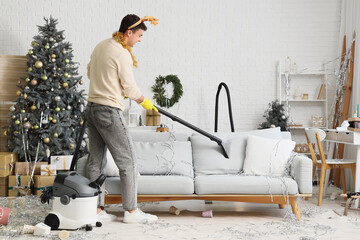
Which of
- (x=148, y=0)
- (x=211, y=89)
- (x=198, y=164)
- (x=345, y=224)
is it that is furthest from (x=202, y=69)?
(x=345, y=224)

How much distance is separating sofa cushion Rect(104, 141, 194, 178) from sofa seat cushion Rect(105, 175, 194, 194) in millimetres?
157

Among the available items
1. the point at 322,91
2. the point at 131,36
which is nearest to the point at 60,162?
the point at 131,36

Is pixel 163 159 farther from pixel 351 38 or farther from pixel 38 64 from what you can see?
pixel 351 38

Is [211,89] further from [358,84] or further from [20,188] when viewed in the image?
[20,188]

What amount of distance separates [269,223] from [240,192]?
1.17 feet

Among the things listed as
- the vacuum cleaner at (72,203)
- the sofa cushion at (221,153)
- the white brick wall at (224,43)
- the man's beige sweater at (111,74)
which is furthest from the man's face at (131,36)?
the white brick wall at (224,43)

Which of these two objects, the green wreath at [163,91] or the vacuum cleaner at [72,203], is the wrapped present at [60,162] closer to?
the green wreath at [163,91]

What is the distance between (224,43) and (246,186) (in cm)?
331

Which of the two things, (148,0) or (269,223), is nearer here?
(269,223)

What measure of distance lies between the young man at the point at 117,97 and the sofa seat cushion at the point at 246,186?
1.86 ft

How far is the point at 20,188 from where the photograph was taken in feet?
17.3

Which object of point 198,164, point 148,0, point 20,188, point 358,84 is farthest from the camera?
point 148,0

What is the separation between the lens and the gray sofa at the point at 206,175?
3969 millimetres

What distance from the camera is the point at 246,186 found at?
3965 mm
